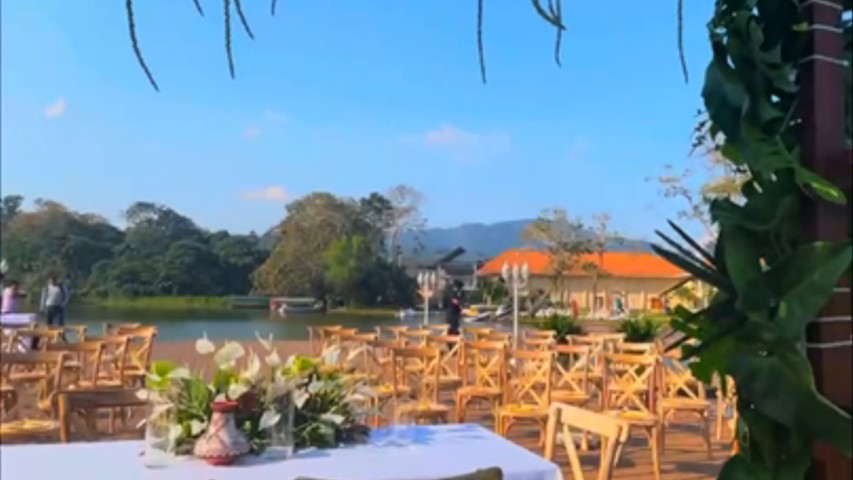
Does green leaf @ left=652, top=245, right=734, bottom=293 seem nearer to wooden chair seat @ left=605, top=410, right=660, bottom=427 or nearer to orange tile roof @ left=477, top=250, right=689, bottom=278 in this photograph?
wooden chair seat @ left=605, top=410, right=660, bottom=427

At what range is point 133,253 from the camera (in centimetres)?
3862

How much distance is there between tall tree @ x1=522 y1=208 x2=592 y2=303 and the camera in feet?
115

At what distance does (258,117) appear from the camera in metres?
30.5

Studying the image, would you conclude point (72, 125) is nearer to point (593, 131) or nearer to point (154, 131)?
point (154, 131)

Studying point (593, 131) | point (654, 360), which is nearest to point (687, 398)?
point (654, 360)

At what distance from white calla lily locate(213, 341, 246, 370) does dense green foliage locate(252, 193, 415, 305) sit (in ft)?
119

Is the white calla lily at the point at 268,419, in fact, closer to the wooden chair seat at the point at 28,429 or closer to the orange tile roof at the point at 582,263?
the wooden chair seat at the point at 28,429

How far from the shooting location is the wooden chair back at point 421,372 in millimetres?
5121

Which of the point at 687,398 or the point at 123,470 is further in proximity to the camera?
the point at 687,398

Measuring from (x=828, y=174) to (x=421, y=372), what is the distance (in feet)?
19.7

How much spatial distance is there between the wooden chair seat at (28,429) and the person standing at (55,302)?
23.1 feet

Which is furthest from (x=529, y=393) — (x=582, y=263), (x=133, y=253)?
(x=133, y=253)

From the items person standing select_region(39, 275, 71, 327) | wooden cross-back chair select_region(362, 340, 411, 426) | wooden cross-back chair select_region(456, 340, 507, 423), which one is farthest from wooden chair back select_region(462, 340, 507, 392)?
person standing select_region(39, 275, 71, 327)

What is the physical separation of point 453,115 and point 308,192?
69.9ft
